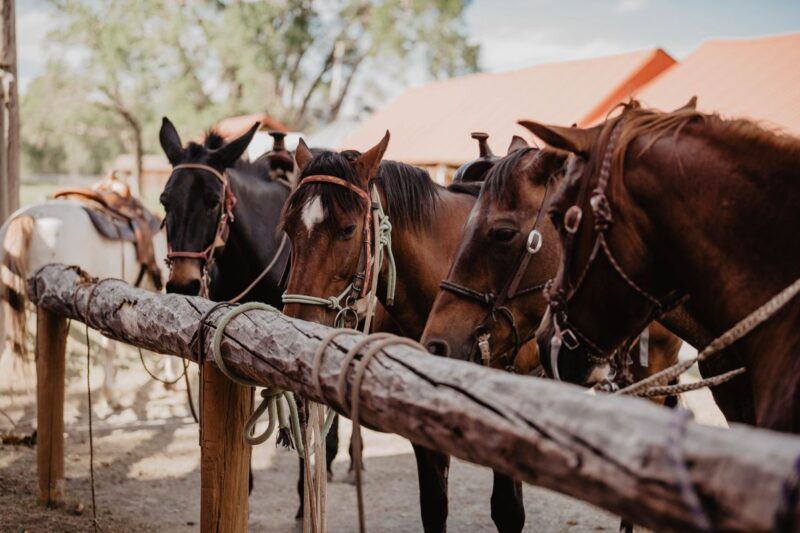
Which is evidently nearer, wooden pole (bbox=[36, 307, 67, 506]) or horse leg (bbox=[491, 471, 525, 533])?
horse leg (bbox=[491, 471, 525, 533])

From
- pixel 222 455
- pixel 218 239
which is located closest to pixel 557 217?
pixel 222 455

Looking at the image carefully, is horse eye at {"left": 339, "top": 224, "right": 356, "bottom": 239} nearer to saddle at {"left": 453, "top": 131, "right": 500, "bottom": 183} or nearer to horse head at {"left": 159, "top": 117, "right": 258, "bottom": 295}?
saddle at {"left": 453, "top": 131, "right": 500, "bottom": 183}

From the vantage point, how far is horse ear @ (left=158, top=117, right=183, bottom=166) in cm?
475

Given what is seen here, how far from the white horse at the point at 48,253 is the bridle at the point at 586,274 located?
4.93 meters

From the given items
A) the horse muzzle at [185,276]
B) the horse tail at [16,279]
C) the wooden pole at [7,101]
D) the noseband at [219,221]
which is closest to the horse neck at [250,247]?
the noseband at [219,221]

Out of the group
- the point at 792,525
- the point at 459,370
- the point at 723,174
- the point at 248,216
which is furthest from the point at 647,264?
the point at 248,216

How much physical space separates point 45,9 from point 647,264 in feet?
97.5

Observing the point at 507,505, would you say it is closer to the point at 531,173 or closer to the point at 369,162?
the point at 531,173

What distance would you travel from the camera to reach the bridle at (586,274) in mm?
1951

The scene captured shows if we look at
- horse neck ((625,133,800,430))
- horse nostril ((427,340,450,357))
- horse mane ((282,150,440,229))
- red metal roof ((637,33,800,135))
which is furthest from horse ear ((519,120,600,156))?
red metal roof ((637,33,800,135))

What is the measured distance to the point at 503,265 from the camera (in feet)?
9.40

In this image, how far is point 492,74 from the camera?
20.0m

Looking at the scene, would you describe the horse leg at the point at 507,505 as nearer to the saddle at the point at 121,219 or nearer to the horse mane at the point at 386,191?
the horse mane at the point at 386,191

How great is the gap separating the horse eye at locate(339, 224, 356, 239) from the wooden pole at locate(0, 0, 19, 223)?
601cm
